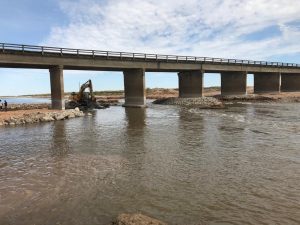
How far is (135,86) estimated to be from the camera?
54.3m

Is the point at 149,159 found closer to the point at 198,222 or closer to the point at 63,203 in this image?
the point at 63,203

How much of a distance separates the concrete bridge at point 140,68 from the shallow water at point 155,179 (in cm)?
2288

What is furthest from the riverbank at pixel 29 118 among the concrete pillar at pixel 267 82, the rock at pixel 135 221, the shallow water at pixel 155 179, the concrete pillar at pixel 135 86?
the concrete pillar at pixel 267 82

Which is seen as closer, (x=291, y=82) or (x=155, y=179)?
(x=155, y=179)

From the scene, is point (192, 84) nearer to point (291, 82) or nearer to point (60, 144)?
point (291, 82)

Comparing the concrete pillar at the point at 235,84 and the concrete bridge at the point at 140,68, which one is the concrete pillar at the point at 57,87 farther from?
the concrete pillar at the point at 235,84

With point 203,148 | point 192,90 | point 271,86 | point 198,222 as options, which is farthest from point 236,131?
point 271,86

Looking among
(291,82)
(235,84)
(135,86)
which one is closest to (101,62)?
(135,86)

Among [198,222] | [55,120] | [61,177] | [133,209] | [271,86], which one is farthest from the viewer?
[271,86]

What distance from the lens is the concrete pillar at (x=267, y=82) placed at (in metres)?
85.1

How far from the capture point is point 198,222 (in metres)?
8.15

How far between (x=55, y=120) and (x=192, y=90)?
116 feet

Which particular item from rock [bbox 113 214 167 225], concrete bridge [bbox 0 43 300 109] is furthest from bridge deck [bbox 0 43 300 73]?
rock [bbox 113 214 167 225]

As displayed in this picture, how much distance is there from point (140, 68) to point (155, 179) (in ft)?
144
